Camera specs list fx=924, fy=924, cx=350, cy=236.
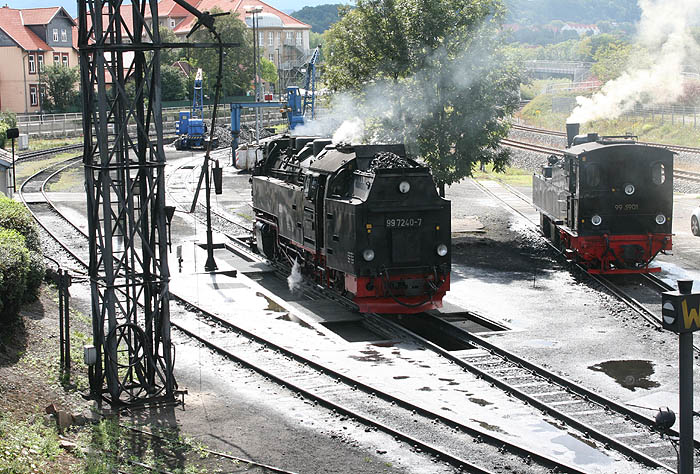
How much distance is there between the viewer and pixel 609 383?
48.5 ft

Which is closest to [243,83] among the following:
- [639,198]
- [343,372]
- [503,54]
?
[503,54]

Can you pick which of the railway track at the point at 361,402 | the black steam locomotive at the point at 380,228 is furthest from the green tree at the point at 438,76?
the railway track at the point at 361,402

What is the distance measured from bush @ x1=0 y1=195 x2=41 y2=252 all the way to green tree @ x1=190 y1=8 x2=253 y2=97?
68251 mm

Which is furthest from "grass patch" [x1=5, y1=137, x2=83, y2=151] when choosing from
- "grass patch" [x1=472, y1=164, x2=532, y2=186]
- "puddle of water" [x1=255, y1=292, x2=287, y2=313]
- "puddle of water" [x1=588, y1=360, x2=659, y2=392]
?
"puddle of water" [x1=588, y1=360, x2=659, y2=392]

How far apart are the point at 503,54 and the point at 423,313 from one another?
1208cm

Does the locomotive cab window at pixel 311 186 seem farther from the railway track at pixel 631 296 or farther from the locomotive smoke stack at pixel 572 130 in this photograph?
the locomotive smoke stack at pixel 572 130

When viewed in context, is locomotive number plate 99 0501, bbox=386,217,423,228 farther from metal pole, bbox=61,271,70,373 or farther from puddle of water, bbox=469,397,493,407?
metal pole, bbox=61,271,70,373

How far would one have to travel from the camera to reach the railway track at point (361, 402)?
11.6 metres

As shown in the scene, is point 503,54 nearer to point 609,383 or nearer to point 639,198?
point 639,198

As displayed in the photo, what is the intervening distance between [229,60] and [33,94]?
1995 centimetres

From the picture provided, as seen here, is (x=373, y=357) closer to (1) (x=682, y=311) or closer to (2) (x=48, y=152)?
(1) (x=682, y=311)

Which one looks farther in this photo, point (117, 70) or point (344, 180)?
point (344, 180)

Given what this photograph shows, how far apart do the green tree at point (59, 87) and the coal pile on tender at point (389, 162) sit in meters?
62.0

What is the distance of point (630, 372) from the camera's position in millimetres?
15398
